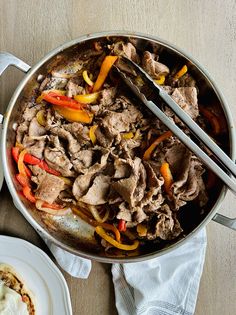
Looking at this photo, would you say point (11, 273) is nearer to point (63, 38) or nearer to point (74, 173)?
point (74, 173)

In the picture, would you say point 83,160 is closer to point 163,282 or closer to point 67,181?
point 67,181

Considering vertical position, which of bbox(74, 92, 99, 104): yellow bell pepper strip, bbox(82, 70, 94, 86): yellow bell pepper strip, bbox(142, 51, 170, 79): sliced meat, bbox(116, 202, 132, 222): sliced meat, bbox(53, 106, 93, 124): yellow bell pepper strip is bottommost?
bbox(116, 202, 132, 222): sliced meat

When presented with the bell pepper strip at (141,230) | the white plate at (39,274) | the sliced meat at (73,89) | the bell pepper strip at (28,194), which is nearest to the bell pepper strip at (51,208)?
the bell pepper strip at (28,194)

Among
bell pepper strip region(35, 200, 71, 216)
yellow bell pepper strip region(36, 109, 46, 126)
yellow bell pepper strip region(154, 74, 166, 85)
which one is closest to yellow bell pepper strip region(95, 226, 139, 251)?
bell pepper strip region(35, 200, 71, 216)

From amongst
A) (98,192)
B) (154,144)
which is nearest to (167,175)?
(154,144)

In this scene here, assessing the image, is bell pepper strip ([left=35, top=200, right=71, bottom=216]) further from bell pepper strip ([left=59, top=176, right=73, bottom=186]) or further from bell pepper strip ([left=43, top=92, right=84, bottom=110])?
bell pepper strip ([left=43, top=92, right=84, bottom=110])

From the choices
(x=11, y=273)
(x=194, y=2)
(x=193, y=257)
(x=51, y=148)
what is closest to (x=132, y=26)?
(x=194, y=2)
